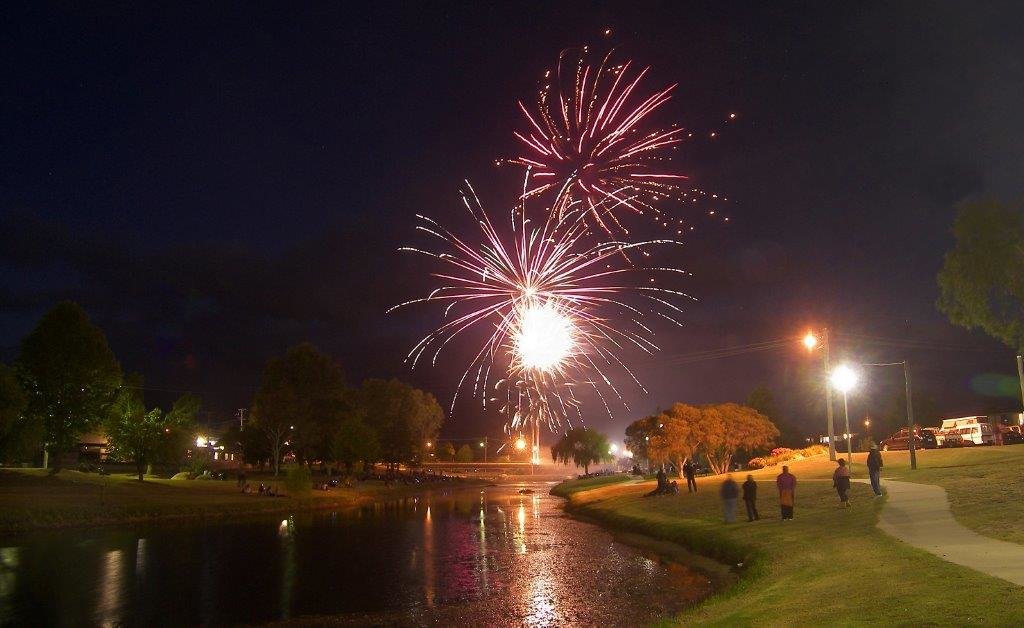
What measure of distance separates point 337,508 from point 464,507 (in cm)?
1022

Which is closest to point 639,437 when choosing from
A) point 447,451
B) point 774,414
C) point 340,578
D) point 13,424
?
point 774,414

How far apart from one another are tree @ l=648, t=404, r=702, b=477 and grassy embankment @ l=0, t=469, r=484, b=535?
26531 mm

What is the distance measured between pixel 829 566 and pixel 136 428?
2316 inches

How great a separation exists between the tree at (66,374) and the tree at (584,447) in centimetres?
9010

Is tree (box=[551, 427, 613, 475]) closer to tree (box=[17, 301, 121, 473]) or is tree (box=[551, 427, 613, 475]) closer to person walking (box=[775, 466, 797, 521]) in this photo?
tree (box=[17, 301, 121, 473])

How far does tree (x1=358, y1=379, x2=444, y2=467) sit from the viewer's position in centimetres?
10862

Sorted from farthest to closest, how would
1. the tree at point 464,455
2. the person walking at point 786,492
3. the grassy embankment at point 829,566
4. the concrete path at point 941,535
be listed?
the tree at point 464,455, the person walking at point 786,492, the concrete path at point 941,535, the grassy embankment at point 829,566

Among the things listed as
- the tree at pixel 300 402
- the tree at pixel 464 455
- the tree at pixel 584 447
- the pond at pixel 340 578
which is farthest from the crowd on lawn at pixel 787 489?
the tree at pixel 464 455

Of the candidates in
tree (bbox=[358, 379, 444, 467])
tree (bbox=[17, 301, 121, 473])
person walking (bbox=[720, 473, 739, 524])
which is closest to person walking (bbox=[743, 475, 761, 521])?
person walking (bbox=[720, 473, 739, 524])

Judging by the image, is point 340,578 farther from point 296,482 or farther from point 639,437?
point 639,437

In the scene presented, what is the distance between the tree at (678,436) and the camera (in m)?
59.9

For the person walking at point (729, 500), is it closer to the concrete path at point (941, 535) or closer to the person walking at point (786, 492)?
the person walking at point (786, 492)

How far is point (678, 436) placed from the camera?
196 ft

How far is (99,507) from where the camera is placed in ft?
153
